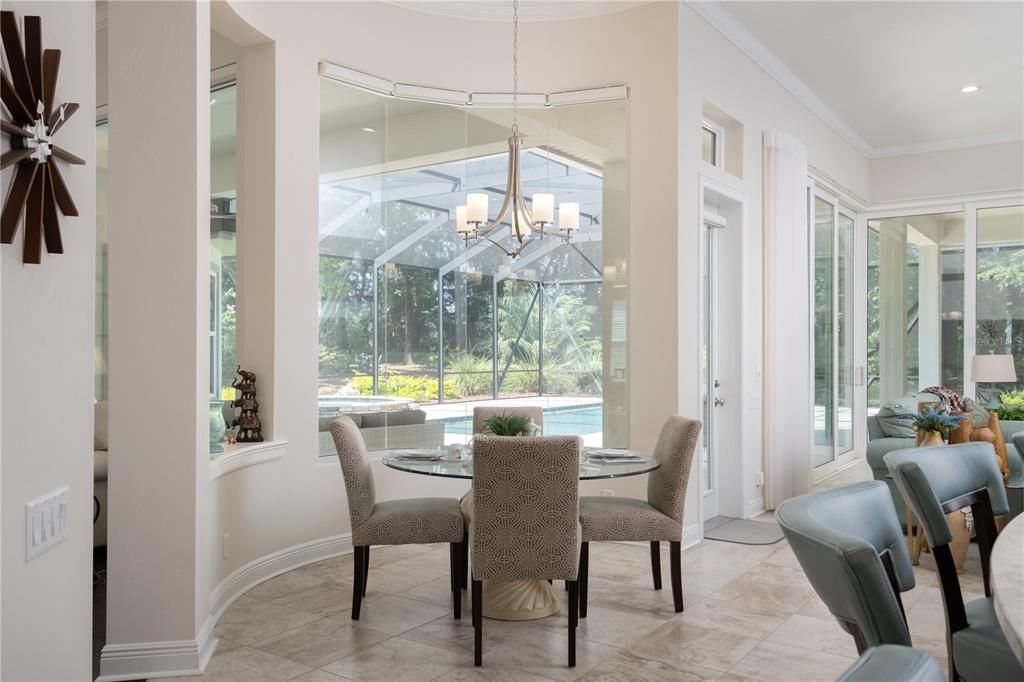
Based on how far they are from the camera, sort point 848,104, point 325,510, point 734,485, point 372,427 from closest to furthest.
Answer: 1. point 325,510
2. point 372,427
3. point 734,485
4. point 848,104

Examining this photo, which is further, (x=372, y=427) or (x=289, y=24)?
(x=372, y=427)

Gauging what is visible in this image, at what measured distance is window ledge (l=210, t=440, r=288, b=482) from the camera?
3722mm

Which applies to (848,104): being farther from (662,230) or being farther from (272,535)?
(272,535)

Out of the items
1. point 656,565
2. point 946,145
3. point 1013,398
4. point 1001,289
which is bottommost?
point 656,565

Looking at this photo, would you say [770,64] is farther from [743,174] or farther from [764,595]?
[764,595]

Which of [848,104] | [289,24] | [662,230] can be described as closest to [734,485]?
[662,230]

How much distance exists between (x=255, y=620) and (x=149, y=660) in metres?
0.64

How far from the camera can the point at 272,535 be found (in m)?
4.30

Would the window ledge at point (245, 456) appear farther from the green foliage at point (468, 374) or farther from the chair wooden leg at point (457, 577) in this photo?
the green foliage at point (468, 374)

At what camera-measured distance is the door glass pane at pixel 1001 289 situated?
26.4 ft

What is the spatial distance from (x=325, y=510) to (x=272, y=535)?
0.42 m

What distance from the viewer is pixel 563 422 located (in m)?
5.37

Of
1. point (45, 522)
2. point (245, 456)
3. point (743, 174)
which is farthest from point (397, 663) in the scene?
point (743, 174)

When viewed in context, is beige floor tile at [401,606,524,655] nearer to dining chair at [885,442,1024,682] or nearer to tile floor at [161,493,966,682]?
tile floor at [161,493,966,682]
